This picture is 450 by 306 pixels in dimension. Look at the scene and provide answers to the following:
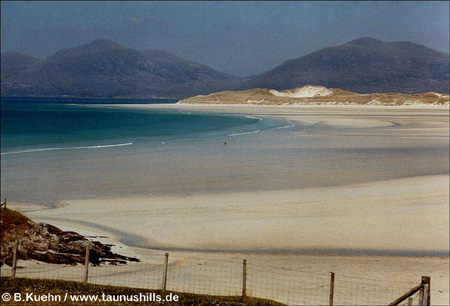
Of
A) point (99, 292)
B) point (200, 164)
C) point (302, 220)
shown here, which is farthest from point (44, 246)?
point (200, 164)

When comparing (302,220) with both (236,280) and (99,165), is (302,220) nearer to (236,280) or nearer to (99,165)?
(236,280)

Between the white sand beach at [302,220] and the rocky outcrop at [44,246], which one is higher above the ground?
the white sand beach at [302,220]

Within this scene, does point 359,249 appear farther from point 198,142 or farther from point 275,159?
point 198,142

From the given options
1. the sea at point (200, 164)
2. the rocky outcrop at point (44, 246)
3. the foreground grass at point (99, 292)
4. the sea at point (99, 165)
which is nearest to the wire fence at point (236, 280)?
the rocky outcrop at point (44, 246)

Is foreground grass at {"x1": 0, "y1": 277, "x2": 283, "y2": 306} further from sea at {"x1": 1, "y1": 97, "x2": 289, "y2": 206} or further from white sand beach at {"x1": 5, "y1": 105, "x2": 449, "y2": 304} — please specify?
sea at {"x1": 1, "y1": 97, "x2": 289, "y2": 206}

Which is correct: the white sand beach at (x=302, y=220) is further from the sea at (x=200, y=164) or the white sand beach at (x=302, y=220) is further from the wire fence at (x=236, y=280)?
the wire fence at (x=236, y=280)

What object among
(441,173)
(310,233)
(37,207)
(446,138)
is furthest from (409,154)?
(37,207)
